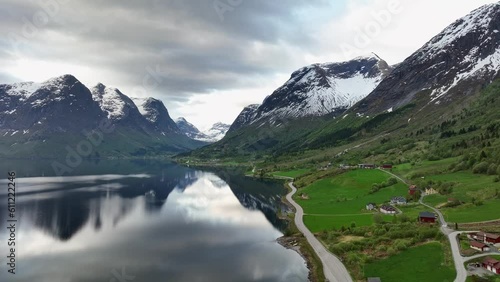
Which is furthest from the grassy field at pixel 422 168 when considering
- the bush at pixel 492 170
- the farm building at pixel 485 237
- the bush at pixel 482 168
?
the farm building at pixel 485 237

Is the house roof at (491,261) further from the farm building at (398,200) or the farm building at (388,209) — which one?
the farm building at (398,200)

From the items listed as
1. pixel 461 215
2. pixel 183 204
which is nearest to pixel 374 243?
pixel 461 215

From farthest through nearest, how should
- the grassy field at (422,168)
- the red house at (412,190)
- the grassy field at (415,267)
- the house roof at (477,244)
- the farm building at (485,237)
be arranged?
the grassy field at (422,168)
the red house at (412,190)
the farm building at (485,237)
the house roof at (477,244)
the grassy field at (415,267)

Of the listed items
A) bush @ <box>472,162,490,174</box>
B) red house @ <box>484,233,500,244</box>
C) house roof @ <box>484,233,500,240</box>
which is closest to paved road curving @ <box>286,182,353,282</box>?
red house @ <box>484,233,500,244</box>

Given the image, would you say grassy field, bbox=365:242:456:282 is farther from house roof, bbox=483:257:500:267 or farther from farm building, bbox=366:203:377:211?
farm building, bbox=366:203:377:211

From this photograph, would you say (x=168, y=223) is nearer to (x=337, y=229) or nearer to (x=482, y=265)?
(x=337, y=229)

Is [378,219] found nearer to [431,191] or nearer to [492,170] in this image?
[431,191]

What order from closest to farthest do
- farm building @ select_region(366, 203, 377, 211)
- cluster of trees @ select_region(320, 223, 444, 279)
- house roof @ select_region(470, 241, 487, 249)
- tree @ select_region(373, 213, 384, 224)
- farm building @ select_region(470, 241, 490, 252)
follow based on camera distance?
farm building @ select_region(470, 241, 490, 252) → house roof @ select_region(470, 241, 487, 249) → cluster of trees @ select_region(320, 223, 444, 279) → tree @ select_region(373, 213, 384, 224) → farm building @ select_region(366, 203, 377, 211)
